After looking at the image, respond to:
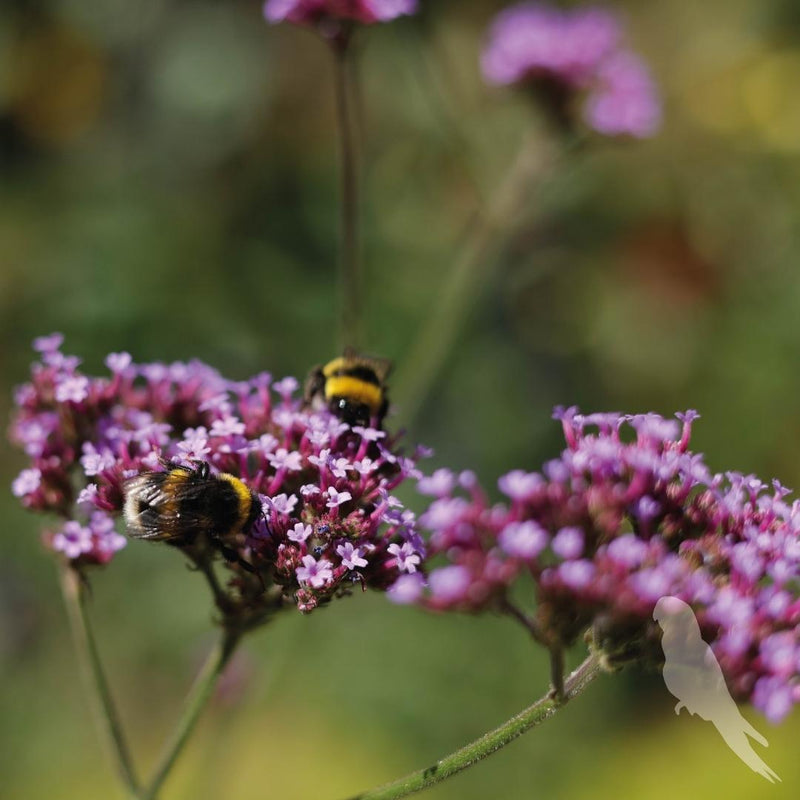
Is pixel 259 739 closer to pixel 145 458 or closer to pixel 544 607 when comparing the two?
pixel 145 458

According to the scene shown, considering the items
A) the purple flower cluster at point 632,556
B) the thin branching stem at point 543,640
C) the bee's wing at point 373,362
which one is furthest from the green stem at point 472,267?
the thin branching stem at point 543,640

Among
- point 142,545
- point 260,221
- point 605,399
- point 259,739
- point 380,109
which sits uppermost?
point 380,109

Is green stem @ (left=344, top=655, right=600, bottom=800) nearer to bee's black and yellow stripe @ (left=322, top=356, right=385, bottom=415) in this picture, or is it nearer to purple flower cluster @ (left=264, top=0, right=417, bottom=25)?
bee's black and yellow stripe @ (left=322, top=356, right=385, bottom=415)

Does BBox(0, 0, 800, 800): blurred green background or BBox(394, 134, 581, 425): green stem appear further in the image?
BBox(0, 0, 800, 800): blurred green background

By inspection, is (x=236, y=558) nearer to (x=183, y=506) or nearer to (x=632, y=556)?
(x=183, y=506)

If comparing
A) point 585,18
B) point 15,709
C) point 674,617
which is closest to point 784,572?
point 674,617

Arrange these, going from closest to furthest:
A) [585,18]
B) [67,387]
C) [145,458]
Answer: [145,458], [67,387], [585,18]

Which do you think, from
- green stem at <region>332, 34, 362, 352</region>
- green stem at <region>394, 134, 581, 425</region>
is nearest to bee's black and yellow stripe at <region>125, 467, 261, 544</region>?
green stem at <region>332, 34, 362, 352</region>

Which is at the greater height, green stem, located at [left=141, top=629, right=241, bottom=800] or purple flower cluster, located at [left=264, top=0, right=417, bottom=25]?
purple flower cluster, located at [left=264, top=0, right=417, bottom=25]

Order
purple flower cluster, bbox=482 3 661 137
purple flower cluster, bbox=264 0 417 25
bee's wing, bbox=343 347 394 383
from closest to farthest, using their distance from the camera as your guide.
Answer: bee's wing, bbox=343 347 394 383, purple flower cluster, bbox=264 0 417 25, purple flower cluster, bbox=482 3 661 137
